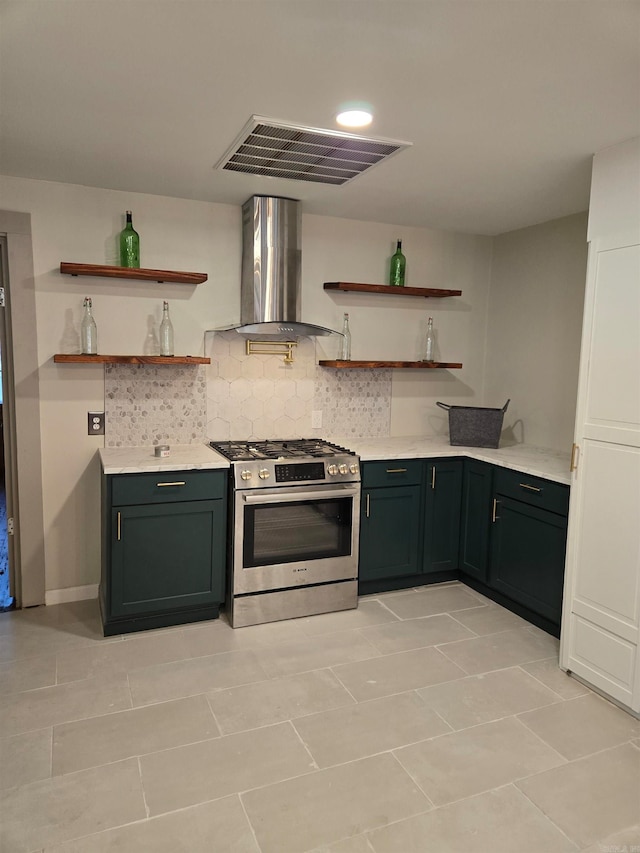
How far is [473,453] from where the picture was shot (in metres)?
3.79

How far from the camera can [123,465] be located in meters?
3.07

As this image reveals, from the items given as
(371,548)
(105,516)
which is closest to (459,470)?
(371,548)

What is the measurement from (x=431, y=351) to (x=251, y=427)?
1.39 m

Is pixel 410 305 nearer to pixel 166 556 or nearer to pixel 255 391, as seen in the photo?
pixel 255 391

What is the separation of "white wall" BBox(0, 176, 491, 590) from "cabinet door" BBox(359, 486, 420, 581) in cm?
104

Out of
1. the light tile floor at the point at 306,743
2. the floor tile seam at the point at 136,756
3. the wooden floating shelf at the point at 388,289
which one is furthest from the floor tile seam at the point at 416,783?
the wooden floating shelf at the point at 388,289

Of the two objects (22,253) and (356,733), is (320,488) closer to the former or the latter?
(356,733)

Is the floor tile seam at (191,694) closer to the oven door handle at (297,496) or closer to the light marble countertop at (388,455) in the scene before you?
the oven door handle at (297,496)

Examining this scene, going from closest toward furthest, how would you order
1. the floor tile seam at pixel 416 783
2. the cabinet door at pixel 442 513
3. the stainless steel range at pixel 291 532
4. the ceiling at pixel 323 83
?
the ceiling at pixel 323 83
the floor tile seam at pixel 416 783
the stainless steel range at pixel 291 532
the cabinet door at pixel 442 513

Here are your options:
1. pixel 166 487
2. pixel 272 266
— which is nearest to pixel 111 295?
pixel 272 266

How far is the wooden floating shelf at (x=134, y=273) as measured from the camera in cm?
329

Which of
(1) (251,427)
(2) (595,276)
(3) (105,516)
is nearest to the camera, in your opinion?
(2) (595,276)

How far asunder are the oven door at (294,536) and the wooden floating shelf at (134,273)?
1.28m

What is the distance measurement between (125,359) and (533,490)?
2.30 m
